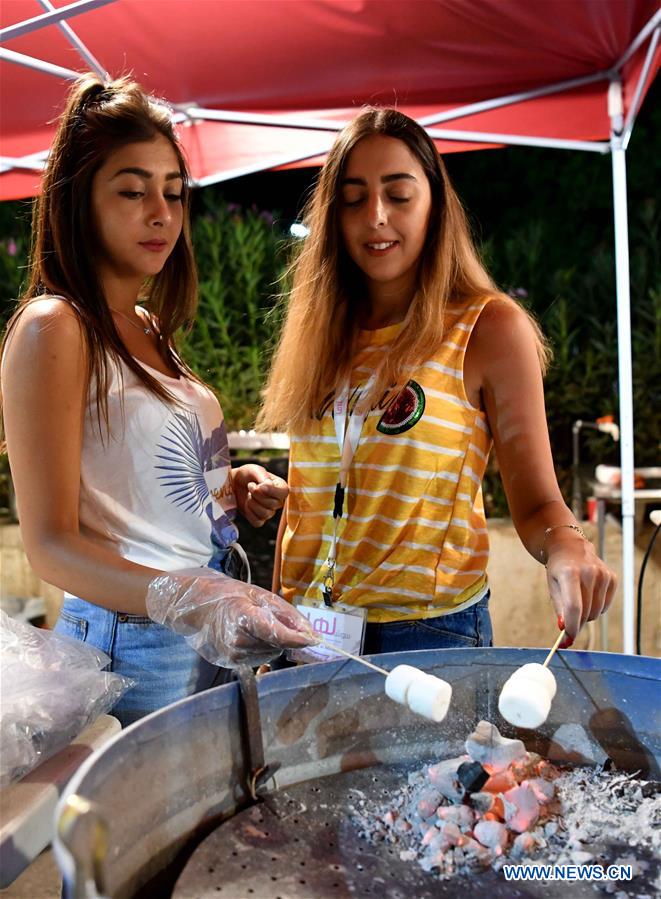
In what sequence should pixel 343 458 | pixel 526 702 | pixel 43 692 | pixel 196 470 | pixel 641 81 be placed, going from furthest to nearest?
pixel 641 81 → pixel 343 458 → pixel 196 470 → pixel 43 692 → pixel 526 702

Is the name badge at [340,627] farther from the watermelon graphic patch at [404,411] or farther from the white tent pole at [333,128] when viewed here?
the white tent pole at [333,128]

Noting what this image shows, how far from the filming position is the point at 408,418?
176 cm

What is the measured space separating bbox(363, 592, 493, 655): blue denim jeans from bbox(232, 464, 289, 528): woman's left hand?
39 cm

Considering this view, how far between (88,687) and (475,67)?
260 centimetres

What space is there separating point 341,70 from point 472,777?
8.44 ft

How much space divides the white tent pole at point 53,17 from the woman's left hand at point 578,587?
1853 millimetres

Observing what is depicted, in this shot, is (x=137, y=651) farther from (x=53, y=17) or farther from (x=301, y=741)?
(x=53, y=17)

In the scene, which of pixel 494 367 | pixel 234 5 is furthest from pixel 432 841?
pixel 234 5

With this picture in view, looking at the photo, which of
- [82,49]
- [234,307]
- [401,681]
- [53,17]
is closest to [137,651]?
[401,681]

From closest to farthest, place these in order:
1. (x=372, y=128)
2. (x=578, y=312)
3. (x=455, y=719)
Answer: (x=455, y=719) → (x=372, y=128) → (x=578, y=312)

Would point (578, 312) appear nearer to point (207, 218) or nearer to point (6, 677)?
point (207, 218)

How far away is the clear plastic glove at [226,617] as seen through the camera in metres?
1.30

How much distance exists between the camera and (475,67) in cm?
310

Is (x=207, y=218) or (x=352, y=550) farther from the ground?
(x=207, y=218)
